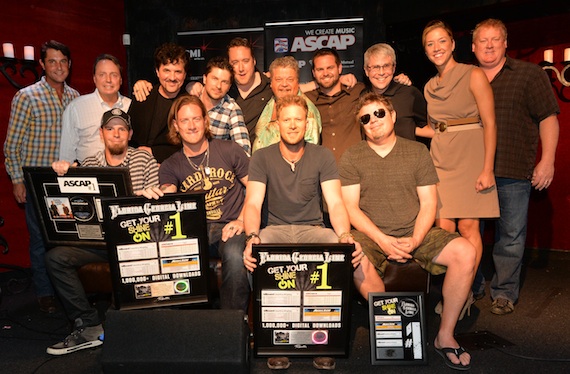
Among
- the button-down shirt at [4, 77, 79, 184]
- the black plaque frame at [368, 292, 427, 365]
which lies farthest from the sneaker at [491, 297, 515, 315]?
the button-down shirt at [4, 77, 79, 184]

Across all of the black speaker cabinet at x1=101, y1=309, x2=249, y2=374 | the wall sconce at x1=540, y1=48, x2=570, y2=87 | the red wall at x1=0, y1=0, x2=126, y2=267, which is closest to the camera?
the black speaker cabinet at x1=101, y1=309, x2=249, y2=374

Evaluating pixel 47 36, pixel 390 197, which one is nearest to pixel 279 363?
pixel 390 197

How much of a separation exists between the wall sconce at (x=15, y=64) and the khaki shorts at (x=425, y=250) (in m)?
3.79

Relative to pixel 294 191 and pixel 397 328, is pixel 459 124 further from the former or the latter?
pixel 397 328

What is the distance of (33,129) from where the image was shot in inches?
184

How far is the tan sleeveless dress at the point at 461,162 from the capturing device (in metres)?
3.79

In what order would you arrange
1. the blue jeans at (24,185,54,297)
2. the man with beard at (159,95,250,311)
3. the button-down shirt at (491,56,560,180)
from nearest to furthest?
the man with beard at (159,95,250,311), the button-down shirt at (491,56,560,180), the blue jeans at (24,185,54,297)

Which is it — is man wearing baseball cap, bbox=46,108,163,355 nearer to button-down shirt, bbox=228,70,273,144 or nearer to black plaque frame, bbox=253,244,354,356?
black plaque frame, bbox=253,244,354,356

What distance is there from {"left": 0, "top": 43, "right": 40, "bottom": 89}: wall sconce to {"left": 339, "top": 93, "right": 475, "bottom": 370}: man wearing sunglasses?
349 centimetres

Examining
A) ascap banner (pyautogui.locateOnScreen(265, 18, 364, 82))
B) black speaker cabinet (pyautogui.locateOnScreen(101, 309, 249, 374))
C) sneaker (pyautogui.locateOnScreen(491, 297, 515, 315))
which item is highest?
ascap banner (pyautogui.locateOnScreen(265, 18, 364, 82))

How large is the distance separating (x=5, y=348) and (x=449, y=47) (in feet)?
12.2

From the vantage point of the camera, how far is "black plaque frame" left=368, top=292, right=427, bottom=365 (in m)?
3.10

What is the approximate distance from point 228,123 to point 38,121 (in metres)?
1.82

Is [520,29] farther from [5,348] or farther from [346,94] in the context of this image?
[5,348]
